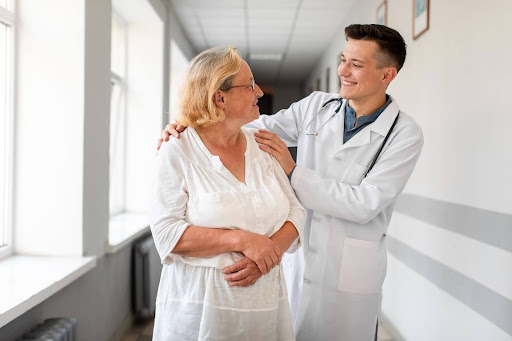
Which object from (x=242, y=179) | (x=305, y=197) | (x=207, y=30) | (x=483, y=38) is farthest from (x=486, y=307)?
(x=207, y=30)

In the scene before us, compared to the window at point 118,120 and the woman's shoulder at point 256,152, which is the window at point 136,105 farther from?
the woman's shoulder at point 256,152

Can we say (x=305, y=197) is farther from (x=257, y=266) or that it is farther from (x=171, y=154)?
(x=171, y=154)

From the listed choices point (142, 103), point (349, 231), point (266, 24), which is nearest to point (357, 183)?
point (349, 231)

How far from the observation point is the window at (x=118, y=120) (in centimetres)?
483

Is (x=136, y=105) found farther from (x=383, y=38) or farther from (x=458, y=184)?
(x=383, y=38)

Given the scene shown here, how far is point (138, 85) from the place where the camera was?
17.3ft

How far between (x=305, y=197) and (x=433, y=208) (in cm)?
146

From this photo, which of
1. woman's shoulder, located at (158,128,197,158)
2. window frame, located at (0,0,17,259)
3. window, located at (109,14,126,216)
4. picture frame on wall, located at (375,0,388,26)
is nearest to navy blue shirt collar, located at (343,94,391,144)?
woman's shoulder, located at (158,128,197,158)

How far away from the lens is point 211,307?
4.91ft

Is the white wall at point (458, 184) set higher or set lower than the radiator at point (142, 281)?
higher

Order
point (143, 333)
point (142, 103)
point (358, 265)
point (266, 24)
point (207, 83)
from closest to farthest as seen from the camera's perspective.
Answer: point (207, 83)
point (358, 265)
point (143, 333)
point (142, 103)
point (266, 24)

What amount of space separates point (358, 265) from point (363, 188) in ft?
1.03

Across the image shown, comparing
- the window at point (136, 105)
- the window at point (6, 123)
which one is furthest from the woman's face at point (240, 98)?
the window at point (136, 105)

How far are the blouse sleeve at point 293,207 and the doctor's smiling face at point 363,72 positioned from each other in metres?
0.47
